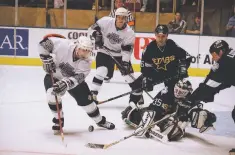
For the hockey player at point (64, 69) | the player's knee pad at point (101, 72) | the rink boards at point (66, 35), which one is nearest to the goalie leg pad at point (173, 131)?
the hockey player at point (64, 69)

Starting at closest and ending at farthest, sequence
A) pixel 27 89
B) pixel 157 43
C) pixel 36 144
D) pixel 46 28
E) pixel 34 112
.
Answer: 1. pixel 36 144
2. pixel 157 43
3. pixel 34 112
4. pixel 27 89
5. pixel 46 28

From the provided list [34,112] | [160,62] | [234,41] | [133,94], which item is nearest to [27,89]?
[34,112]

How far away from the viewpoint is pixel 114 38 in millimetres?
3258

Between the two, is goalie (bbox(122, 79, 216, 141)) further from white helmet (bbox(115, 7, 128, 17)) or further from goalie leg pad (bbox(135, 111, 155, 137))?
white helmet (bbox(115, 7, 128, 17))

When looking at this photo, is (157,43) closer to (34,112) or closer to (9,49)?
(34,112)

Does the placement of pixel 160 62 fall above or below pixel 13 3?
below

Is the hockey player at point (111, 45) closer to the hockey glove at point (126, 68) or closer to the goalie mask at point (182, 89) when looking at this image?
the hockey glove at point (126, 68)

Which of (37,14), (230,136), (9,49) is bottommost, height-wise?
(230,136)

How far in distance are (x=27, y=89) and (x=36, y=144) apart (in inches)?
46.7

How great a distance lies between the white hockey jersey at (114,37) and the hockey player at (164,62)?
0.46 meters

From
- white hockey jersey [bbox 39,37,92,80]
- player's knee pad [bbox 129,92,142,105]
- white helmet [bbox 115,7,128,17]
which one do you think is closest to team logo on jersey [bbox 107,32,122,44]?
white helmet [bbox 115,7,128,17]

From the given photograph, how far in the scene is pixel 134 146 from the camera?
2.29m

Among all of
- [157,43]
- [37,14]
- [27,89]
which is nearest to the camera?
[157,43]

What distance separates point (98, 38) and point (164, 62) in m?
0.76
